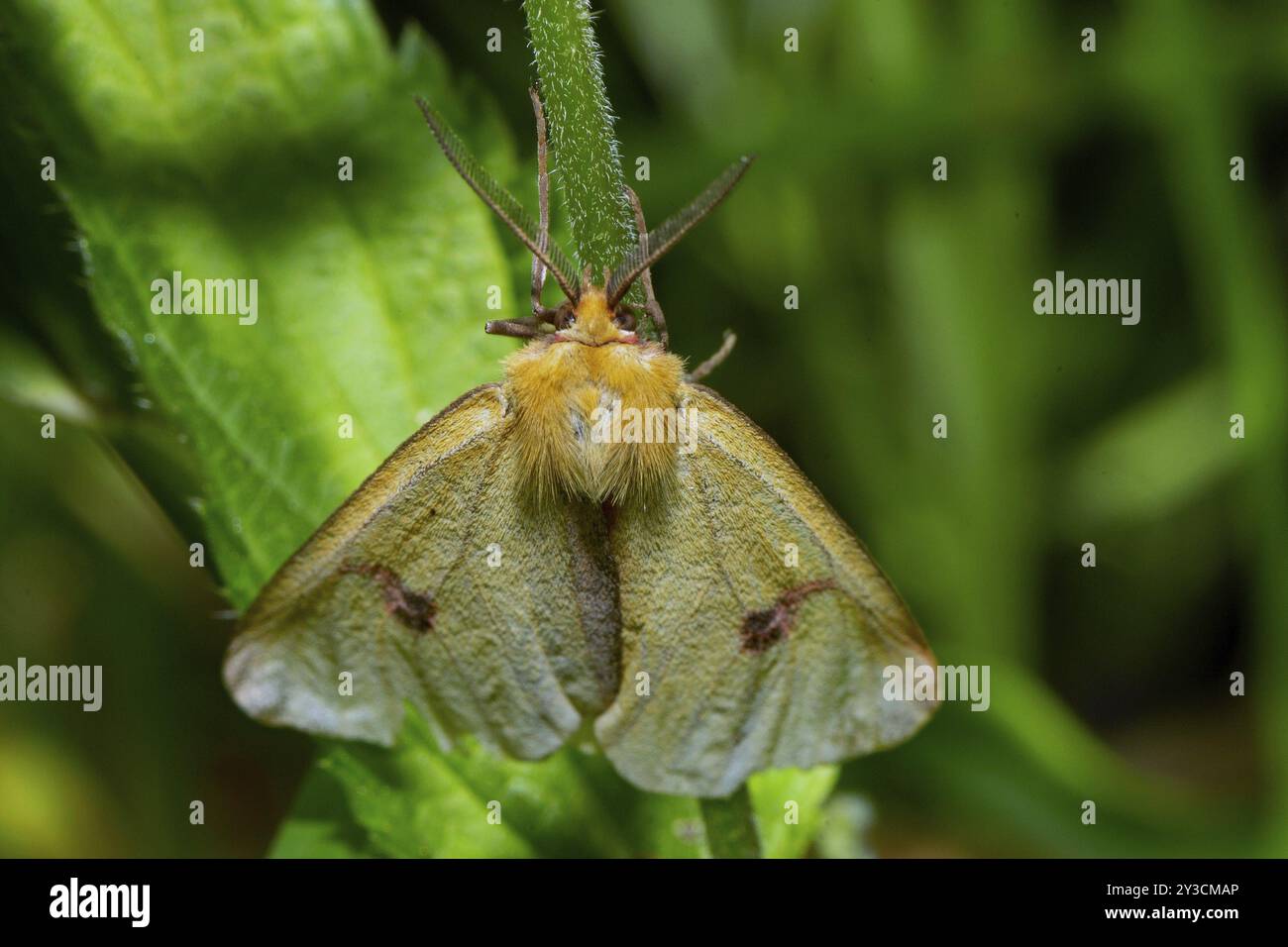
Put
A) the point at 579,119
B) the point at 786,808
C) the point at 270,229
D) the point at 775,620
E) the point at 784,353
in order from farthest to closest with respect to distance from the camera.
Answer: the point at 784,353
the point at 786,808
the point at 270,229
the point at 775,620
the point at 579,119

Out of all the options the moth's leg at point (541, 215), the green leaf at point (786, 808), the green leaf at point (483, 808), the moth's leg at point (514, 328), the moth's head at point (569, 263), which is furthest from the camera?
the green leaf at point (786, 808)

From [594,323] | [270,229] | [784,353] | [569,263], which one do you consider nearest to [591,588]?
[594,323]

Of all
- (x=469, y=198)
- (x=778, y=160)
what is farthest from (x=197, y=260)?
(x=778, y=160)

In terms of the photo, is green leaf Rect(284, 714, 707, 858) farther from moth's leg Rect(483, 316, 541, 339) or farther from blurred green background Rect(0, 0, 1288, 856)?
moth's leg Rect(483, 316, 541, 339)

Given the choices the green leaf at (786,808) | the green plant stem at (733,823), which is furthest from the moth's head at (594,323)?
the green leaf at (786,808)

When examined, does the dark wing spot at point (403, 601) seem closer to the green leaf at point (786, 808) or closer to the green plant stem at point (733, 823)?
the green plant stem at point (733, 823)

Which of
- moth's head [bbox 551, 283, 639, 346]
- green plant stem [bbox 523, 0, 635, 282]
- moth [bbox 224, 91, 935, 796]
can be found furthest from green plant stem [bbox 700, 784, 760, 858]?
green plant stem [bbox 523, 0, 635, 282]

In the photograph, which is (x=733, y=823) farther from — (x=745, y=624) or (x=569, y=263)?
(x=569, y=263)
